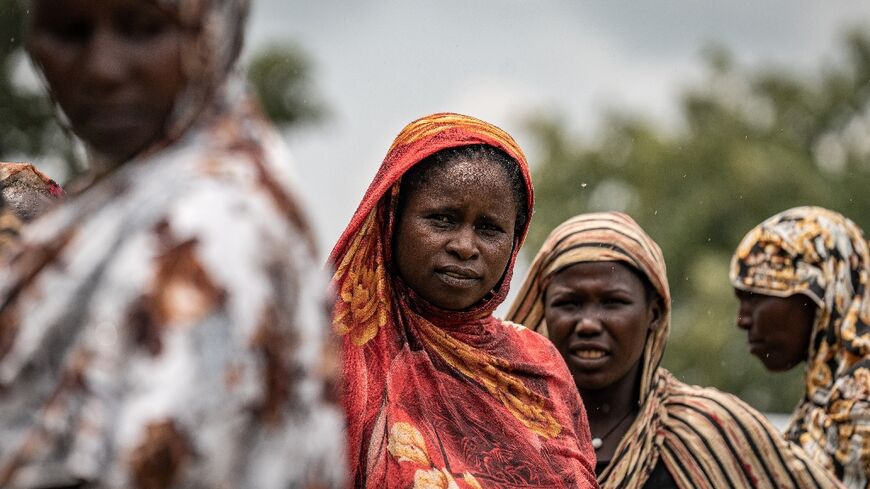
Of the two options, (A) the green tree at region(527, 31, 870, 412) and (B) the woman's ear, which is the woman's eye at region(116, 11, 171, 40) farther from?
(A) the green tree at region(527, 31, 870, 412)

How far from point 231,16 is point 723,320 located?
2364 cm

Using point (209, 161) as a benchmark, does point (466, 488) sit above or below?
below

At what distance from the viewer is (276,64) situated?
60.5ft

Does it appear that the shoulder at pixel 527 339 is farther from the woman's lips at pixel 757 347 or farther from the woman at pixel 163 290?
the woman's lips at pixel 757 347

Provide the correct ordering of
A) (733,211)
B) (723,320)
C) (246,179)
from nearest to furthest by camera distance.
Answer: (246,179)
(723,320)
(733,211)

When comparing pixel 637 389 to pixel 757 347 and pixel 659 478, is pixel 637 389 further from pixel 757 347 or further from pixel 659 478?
pixel 757 347

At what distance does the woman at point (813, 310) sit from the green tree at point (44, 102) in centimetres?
303

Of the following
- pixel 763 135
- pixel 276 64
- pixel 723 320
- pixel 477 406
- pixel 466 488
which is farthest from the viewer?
pixel 763 135

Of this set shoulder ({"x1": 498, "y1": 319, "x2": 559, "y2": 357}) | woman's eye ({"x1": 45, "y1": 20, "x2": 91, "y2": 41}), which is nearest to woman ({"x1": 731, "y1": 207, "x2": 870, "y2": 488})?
shoulder ({"x1": 498, "y1": 319, "x2": 559, "y2": 357})

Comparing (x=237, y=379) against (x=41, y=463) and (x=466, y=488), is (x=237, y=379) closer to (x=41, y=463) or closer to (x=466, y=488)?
(x=41, y=463)

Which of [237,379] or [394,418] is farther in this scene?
→ [394,418]

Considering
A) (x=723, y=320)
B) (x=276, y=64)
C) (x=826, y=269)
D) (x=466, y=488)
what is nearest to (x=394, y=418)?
(x=466, y=488)

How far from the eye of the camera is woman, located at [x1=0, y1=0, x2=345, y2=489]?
→ 165cm

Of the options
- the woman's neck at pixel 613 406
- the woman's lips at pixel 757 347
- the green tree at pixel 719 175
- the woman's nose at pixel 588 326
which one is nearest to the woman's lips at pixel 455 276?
the woman's nose at pixel 588 326
